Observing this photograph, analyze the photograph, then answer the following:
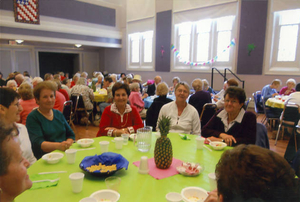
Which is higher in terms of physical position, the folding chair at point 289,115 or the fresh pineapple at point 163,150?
the fresh pineapple at point 163,150

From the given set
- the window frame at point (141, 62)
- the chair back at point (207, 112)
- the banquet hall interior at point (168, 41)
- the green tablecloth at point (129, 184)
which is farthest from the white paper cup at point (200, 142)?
the window frame at point (141, 62)

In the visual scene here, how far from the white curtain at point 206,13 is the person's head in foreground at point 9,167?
29.9 ft

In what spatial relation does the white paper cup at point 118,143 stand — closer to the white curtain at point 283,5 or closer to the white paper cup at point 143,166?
the white paper cup at point 143,166

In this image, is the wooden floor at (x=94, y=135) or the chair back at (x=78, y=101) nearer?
the wooden floor at (x=94, y=135)

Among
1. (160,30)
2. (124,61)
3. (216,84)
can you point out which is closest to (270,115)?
(216,84)

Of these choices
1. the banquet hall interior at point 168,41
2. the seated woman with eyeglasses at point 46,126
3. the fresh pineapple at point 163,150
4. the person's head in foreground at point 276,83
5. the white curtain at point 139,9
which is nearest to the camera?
the fresh pineapple at point 163,150

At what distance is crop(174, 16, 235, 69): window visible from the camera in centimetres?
869

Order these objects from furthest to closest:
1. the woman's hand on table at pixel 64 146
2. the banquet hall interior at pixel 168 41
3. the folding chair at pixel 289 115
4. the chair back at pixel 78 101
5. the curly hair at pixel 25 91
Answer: the banquet hall interior at pixel 168 41
the chair back at pixel 78 101
the folding chair at pixel 289 115
the curly hair at pixel 25 91
the woman's hand on table at pixel 64 146

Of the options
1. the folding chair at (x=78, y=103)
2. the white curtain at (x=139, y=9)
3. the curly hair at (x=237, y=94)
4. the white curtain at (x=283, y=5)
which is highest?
the white curtain at (x=139, y=9)

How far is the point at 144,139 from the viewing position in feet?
6.00

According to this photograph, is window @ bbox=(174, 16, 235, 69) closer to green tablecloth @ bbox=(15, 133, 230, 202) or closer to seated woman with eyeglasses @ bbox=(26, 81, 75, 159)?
seated woman with eyeglasses @ bbox=(26, 81, 75, 159)

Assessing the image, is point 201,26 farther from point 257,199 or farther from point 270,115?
point 257,199

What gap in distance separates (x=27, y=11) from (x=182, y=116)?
1007 centimetres

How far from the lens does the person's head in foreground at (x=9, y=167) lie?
2.45 ft
